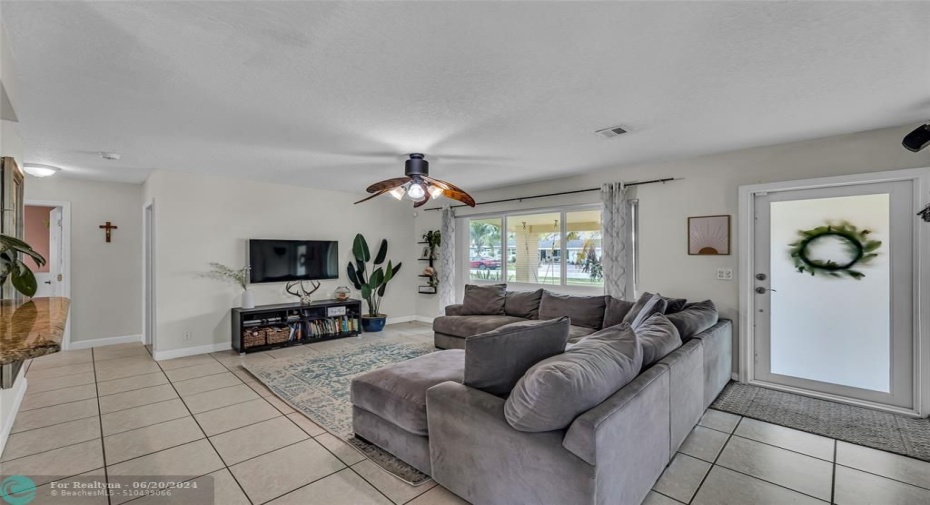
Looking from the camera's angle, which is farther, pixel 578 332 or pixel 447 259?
pixel 447 259

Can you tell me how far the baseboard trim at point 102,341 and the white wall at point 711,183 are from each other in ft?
21.6

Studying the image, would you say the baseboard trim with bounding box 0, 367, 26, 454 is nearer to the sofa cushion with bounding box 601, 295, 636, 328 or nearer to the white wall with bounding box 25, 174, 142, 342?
the white wall with bounding box 25, 174, 142, 342

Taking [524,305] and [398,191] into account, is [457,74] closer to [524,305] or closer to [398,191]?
[398,191]

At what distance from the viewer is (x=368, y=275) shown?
673cm

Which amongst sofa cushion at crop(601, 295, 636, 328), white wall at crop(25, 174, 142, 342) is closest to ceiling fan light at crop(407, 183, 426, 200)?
sofa cushion at crop(601, 295, 636, 328)

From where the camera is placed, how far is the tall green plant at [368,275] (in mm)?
6391

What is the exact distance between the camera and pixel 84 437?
2.74 meters

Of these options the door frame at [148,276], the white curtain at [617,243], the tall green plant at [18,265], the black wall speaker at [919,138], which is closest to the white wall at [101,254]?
the door frame at [148,276]

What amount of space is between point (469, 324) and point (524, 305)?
31.2 inches

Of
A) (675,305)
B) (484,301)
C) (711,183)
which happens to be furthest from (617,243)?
(484,301)

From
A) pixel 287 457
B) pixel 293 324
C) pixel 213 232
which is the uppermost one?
pixel 213 232

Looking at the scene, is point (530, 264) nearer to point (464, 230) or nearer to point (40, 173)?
point (464, 230)

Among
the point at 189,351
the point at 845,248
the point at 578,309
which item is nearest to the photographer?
the point at 845,248

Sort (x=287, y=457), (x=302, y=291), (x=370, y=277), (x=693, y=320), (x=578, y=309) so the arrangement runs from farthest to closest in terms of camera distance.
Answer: (x=370, y=277) < (x=302, y=291) < (x=578, y=309) < (x=693, y=320) < (x=287, y=457)
